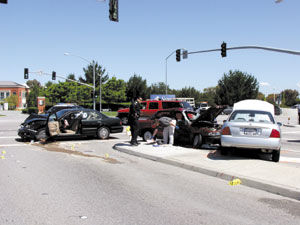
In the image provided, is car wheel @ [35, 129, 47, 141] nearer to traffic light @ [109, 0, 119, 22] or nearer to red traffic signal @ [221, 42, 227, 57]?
traffic light @ [109, 0, 119, 22]

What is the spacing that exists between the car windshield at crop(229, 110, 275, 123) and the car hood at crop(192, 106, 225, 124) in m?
1.69

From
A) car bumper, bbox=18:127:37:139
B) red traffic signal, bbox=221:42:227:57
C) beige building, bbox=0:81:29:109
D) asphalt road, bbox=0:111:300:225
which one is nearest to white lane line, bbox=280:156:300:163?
asphalt road, bbox=0:111:300:225

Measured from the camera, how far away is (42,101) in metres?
60.7

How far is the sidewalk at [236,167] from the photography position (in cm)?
632

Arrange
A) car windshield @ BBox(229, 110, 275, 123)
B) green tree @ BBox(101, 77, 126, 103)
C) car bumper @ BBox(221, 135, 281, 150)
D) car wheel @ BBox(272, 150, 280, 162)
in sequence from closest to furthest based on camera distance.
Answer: car bumper @ BBox(221, 135, 281, 150) → car wheel @ BBox(272, 150, 280, 162) → car windshield @ BBox(229, 110, 275, 123) → green tree @ BBox(101, 77, 126, 103)

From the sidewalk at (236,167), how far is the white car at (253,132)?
0.45 meters

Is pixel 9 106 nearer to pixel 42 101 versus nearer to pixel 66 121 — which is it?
pixel 42 101

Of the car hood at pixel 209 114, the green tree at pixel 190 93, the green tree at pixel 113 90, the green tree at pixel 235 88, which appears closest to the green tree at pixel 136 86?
the green tree at pixel 113 90

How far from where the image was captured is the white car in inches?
348

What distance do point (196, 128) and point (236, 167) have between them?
4170 mm

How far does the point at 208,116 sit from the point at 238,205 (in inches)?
267

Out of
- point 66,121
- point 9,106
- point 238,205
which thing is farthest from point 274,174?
point 9,106

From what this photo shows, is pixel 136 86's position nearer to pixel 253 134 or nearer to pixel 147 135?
pixel 147 135

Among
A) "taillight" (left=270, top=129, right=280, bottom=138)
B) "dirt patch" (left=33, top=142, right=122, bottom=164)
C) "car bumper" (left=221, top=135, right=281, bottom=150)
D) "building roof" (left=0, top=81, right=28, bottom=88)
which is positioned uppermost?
"building roof" (left=0, top=81, right=28, bottom=88)
